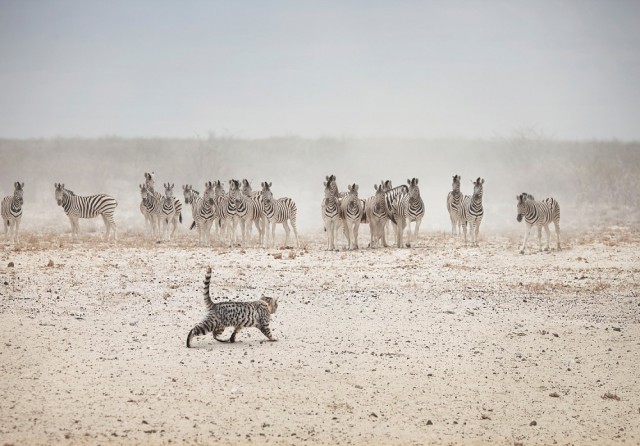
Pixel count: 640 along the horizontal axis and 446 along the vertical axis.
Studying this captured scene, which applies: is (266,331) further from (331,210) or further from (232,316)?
(331,210)

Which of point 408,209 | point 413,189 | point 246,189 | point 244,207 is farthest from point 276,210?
point 413,189

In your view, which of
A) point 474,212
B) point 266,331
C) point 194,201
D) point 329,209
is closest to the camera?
point 266,331

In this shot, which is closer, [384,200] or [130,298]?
[130,298]

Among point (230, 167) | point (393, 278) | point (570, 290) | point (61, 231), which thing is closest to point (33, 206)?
point (61, 231)

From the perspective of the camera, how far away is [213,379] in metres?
11.3

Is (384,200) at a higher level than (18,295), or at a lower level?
higher

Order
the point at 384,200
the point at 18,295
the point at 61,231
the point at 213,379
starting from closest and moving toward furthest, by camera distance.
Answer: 1. the point at 213,379
2. the point at 18,295
3. the point at 384,200
4. the point at 61,231

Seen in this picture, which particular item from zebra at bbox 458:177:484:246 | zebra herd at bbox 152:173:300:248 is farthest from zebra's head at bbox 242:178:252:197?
zebra at bbox 458:177:484:246

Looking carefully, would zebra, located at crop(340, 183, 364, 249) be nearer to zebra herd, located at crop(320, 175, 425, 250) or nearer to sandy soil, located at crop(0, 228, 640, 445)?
zebra herd, located at crop(320, 175, 425, 250)

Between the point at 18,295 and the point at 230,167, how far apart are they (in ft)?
191

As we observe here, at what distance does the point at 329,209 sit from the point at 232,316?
13995 mm

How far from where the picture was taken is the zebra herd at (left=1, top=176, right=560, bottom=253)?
2617 centimetres

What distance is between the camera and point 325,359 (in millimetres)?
→ 12414

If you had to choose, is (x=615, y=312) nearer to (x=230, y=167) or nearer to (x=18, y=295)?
(x=18, y=295)
